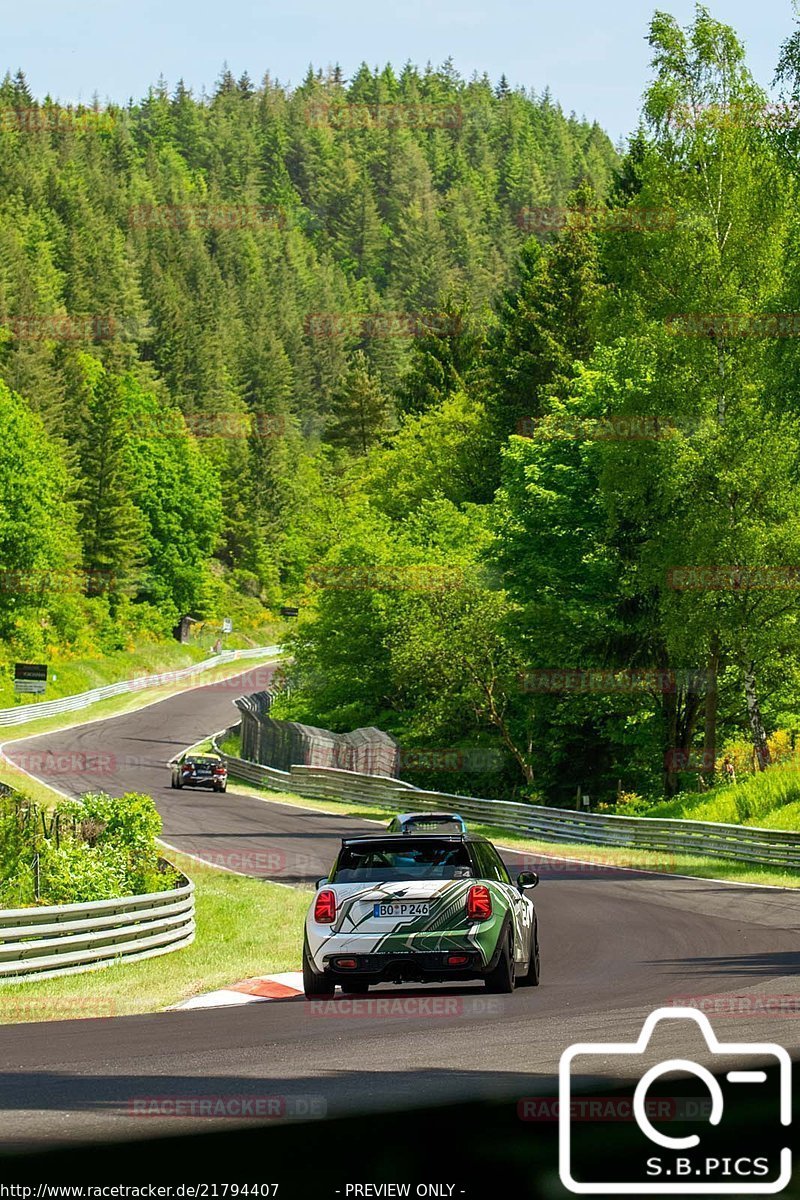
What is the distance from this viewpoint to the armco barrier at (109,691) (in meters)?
85.8

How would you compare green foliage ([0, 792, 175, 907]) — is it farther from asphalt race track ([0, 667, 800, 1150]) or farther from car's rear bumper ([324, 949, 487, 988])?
car's rear bumper ([324, 949, 487, 988])

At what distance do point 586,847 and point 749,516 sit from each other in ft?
30.8

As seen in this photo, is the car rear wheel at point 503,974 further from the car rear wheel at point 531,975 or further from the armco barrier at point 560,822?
the armco barrier at point 560,822

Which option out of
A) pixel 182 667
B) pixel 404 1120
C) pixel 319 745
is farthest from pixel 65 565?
pixel 404 1120

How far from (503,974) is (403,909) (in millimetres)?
1190

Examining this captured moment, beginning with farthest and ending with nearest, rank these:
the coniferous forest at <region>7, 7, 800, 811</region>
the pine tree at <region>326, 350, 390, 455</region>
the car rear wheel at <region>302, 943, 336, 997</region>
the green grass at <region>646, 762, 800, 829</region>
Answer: the pine tree at <region>326, 350, 390, 455</region>, the coniferous forest at <region>7, 7, 800, 811</region>, the green grass at <region>646, 762, 800, 829</region>, the car rear wheel at <region>302, 943, 336, 997</region>

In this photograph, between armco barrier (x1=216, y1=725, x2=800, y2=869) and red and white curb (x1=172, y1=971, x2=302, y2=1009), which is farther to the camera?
armco barrier (x1=216, y1=725, x2=800, y2=869)

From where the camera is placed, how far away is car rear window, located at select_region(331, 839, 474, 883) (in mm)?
14578

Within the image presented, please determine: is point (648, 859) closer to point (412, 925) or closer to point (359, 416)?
point (412, 925)

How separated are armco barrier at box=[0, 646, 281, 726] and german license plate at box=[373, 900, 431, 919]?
71.7 meters

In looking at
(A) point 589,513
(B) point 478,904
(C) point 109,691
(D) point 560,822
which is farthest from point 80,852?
(C) point 109,691

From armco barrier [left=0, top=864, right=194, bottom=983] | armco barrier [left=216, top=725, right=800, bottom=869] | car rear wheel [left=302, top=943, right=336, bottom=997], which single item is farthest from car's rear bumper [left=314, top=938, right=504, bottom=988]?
armco barrier [left=216, top=725, right=800, bottom=869]

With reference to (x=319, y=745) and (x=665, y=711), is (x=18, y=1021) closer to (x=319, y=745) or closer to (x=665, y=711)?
(x=665, y=711)

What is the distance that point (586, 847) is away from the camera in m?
41.5
